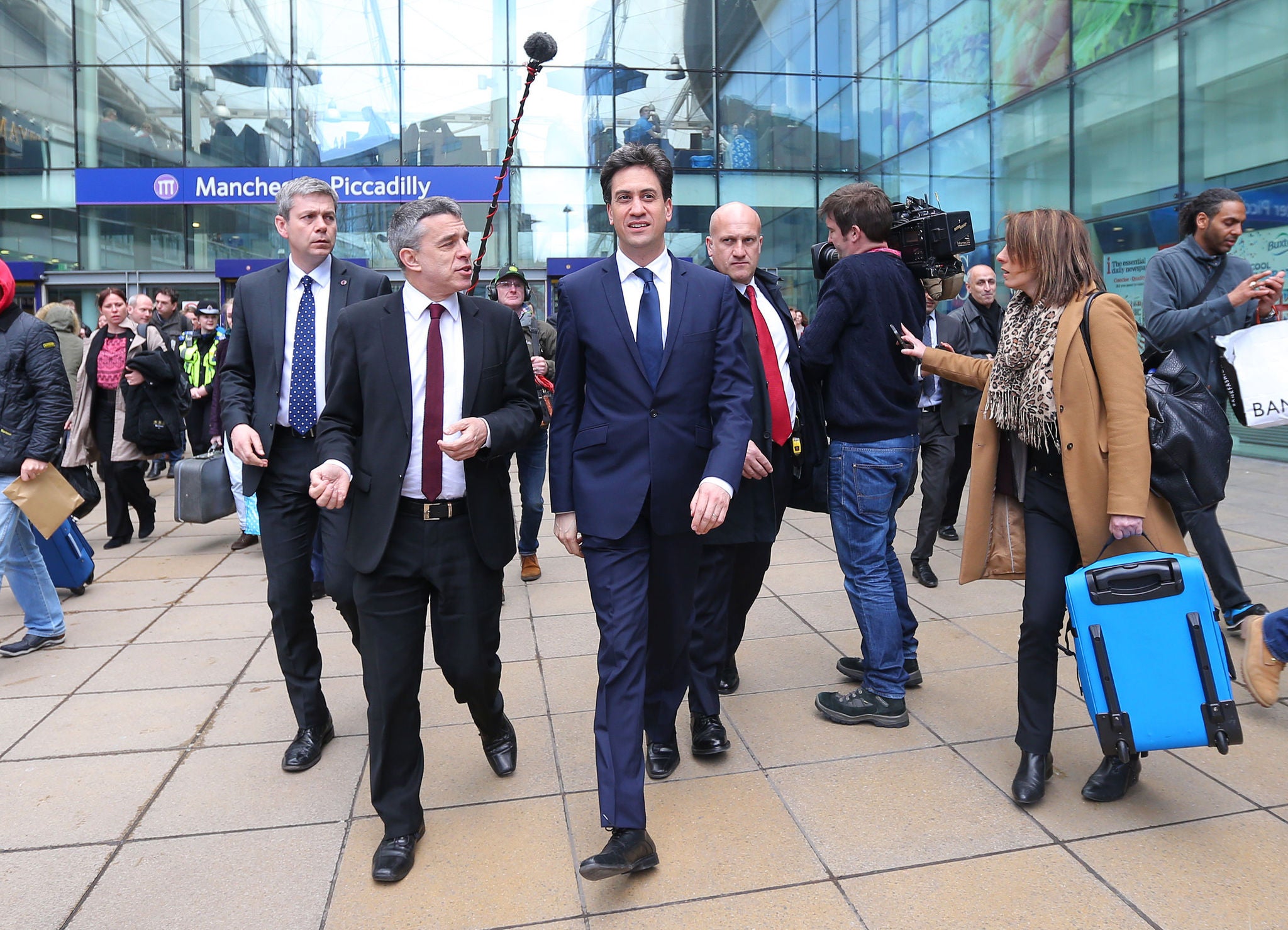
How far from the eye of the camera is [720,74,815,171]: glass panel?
64.6 feet

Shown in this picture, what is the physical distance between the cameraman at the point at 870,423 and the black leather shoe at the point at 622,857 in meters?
1.30

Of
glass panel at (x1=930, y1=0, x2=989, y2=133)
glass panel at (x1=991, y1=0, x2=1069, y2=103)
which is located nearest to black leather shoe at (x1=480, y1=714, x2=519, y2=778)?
glass panel at (x1=991, y1=0, x2=1069, y2=103)

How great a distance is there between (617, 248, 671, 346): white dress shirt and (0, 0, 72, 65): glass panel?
68.5 ft

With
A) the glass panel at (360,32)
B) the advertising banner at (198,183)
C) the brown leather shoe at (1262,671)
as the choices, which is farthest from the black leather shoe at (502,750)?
the glass panel at (360,32)

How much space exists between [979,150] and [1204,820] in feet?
46.6

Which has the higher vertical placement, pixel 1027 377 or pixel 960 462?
pixel 1027 377

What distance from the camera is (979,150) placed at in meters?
15.3

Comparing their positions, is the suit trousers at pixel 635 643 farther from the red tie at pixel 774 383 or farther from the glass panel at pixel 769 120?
the glass panel at pixel 769 120

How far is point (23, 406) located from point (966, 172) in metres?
14.4

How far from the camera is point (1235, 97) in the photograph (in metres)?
10.3

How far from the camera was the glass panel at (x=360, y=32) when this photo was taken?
19.0m

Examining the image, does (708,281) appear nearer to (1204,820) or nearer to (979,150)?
(1204,820)

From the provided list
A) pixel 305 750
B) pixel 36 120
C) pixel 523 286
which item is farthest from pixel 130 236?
pixel 305 750

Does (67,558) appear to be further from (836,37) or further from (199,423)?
(836,37)
